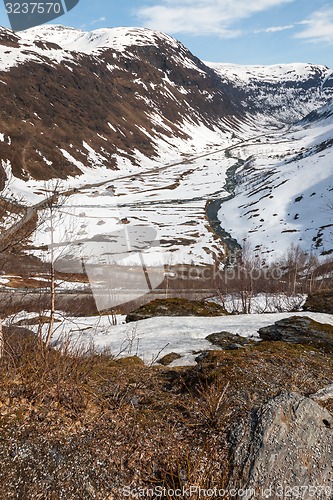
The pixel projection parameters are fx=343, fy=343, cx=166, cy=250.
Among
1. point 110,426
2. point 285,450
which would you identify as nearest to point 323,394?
point 285,450

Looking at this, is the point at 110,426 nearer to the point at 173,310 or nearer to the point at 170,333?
the point at 170,333

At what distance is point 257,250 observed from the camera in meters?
65.5

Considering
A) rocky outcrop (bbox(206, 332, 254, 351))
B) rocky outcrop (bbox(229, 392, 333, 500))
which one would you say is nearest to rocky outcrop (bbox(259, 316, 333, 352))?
rocky outcrop (bbox(206, 332, 254, 351))

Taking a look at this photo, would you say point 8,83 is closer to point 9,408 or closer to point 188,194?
point 188,194

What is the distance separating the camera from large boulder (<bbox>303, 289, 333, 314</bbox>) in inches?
728

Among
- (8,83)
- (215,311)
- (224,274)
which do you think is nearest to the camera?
(215,311)

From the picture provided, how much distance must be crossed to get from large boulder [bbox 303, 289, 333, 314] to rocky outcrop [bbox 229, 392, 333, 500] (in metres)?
15.2

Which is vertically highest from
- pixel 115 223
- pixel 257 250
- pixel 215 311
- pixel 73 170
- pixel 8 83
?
pixel 8 83

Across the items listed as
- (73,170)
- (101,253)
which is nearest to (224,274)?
(101,253)

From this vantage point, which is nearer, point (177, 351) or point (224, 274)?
point (177, 351)

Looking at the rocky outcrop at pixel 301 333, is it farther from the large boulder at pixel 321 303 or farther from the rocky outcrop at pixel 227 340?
the large boulder at pixel 321 303

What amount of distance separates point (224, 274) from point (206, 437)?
53959 mm

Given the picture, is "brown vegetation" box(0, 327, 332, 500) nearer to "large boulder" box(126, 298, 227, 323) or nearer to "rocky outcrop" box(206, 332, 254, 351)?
"rocky outcrop" box(206, 332, 254, 351)
